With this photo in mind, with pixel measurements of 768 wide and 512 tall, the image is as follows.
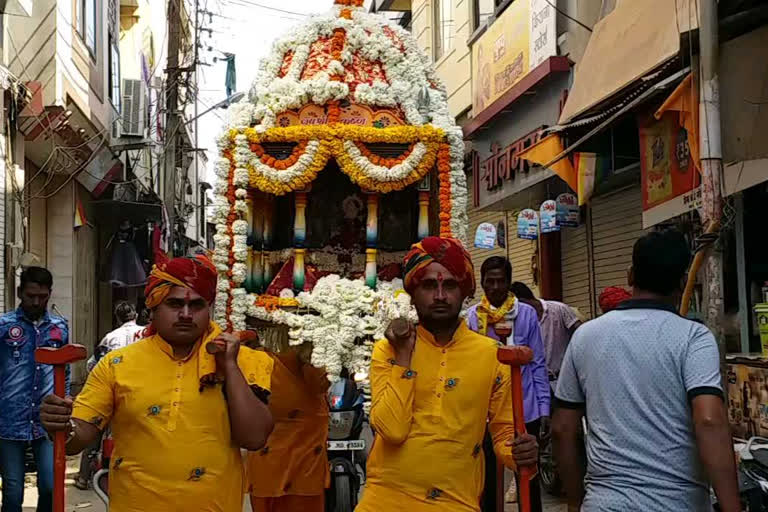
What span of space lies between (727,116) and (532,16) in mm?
7889

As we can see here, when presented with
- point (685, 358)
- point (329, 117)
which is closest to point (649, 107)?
point (329, 117)

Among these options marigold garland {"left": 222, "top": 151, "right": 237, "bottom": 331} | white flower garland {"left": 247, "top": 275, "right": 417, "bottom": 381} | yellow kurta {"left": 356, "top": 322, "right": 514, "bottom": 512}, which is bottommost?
yellow kurta {"left": 356, "top": 322, "right": 514, "bottom": 512}

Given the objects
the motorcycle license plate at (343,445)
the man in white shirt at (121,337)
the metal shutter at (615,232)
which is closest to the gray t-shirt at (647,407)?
the motorcycle license plate at (343,445)

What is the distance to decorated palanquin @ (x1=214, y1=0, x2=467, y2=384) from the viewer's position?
6.07 m

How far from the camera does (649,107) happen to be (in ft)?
27.8

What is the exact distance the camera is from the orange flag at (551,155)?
964 centimetres

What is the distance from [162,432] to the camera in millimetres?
3502

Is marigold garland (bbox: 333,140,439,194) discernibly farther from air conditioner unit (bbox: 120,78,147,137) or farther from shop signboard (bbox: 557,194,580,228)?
air conditioner unit (bbox: 120,78,147,137)

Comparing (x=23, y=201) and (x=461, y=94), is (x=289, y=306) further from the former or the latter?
(x=461, y=94)

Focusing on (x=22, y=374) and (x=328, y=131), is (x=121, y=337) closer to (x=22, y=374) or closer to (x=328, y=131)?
(x=22, y=374)

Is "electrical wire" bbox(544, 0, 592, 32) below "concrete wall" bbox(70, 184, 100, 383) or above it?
above

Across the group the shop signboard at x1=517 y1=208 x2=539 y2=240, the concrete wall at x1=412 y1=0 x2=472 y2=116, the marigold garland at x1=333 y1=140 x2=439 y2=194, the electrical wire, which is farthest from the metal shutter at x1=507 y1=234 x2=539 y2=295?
the marigold garland at x1=333 y1=140 x2=439 y2=194

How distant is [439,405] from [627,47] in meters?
4.79

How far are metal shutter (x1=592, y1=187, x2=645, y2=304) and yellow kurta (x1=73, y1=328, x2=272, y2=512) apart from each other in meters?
8.63
